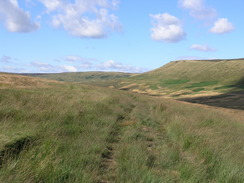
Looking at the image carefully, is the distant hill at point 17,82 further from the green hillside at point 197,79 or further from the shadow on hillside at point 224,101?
the green hillside at point 197,79

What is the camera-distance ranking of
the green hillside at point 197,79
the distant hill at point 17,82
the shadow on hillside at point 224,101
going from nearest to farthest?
the distant hill at point 17,82
the shadow on hillside at point 224,101
the green hillside at point 197,79

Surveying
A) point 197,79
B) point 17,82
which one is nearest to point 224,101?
point 17,82

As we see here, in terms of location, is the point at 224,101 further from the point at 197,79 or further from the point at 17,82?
the point at 197,79

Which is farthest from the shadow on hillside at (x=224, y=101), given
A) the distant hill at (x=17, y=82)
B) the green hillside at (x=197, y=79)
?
the distant hill at (x=17, y=82)

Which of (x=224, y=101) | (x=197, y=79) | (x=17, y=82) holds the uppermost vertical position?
(x=17, y=82)

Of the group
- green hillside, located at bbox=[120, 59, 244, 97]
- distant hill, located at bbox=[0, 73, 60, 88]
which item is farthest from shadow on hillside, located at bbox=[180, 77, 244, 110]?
distant hill, located at bbox=[0, 73, 60, 88]

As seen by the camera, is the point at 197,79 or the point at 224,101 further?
the point at 197,79

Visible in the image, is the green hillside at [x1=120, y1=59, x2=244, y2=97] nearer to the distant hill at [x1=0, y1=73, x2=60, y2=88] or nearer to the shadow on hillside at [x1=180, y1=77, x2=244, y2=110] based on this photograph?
the shadow on hillside at [x1=180, y1=77, x2=244, y2=110]

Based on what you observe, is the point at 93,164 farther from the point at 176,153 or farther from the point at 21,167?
the point at 176,153

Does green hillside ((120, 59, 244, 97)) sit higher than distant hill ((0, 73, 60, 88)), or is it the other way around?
distant hill ((0, 73, 60, 88))

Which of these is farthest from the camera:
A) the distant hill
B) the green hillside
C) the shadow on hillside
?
the green hillside

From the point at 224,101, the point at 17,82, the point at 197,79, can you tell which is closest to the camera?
the point at 17,82

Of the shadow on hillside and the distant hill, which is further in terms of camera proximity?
the shadow on hillside

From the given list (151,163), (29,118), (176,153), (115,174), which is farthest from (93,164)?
(29,118)
